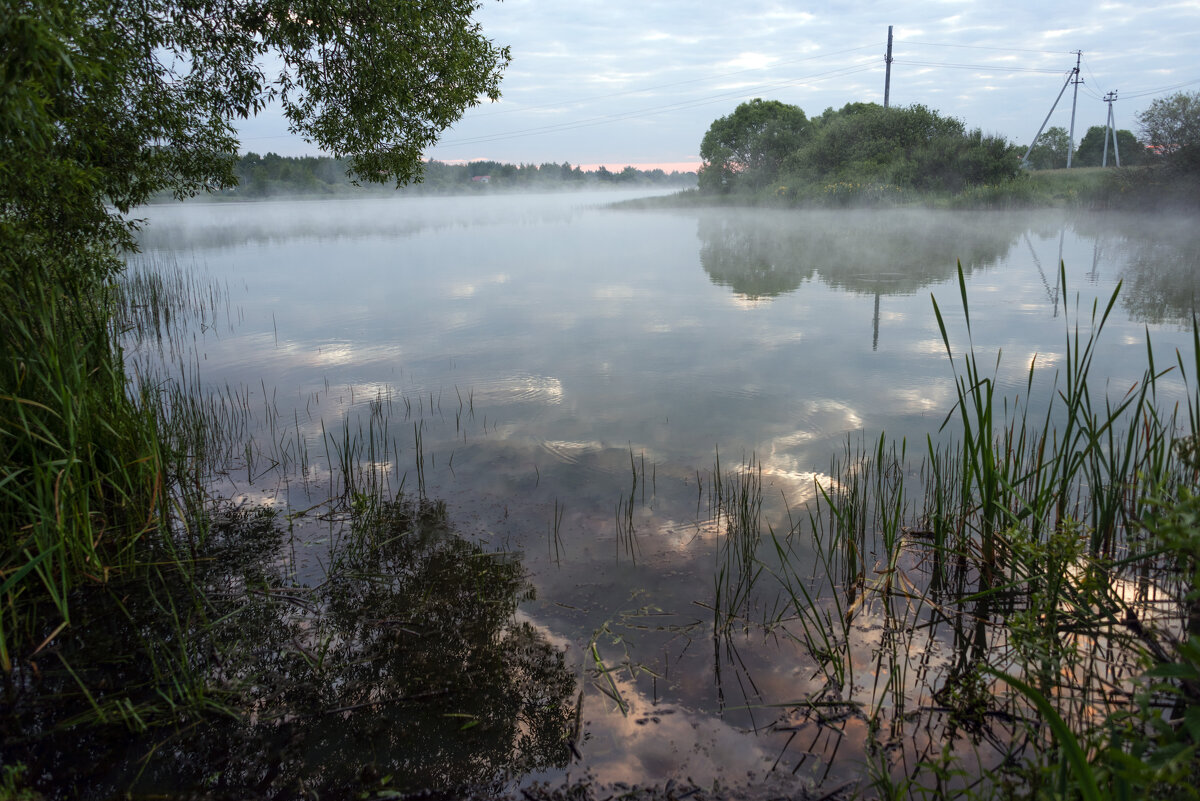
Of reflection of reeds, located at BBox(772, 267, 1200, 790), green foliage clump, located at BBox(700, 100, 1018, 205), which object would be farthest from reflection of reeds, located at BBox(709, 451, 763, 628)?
green foliage clump, located at BBox(700, 100, 1018, 205)

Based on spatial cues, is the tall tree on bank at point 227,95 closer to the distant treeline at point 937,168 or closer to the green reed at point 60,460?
the green reed at point 60,460

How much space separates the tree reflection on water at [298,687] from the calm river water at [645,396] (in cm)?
23

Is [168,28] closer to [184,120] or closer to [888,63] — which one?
[184,120]

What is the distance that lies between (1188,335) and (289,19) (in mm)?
11497

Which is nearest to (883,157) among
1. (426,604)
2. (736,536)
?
(736,536)

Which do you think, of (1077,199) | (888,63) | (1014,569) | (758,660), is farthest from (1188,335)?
(888,63)

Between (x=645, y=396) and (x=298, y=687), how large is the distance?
4915 mm

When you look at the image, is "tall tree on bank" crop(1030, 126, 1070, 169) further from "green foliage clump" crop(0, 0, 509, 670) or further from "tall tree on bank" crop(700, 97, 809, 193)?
"green foliage clump" crop(0, 0, 509, 670)

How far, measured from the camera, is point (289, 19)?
24.6 feet

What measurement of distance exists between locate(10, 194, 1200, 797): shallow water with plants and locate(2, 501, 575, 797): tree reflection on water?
1 centimetres

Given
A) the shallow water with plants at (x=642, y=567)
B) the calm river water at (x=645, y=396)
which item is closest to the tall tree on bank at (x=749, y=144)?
the calm river water at (x=645, y=396)

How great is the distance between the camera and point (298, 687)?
2.91 meters

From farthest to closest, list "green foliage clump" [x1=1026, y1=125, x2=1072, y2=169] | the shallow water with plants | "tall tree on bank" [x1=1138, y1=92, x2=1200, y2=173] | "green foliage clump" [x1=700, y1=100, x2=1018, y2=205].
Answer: "green foliage clump" [x1=1026, y1=125, x2=1072, y2=169] < "green foliage clump" [x1=700, y1=100, x2=1018, y2=205] < "tall tree on bank" [x1=1138, y1=92, x2=1200, y2=173] < the shallow water with plants

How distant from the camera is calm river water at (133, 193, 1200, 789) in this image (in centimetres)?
304
